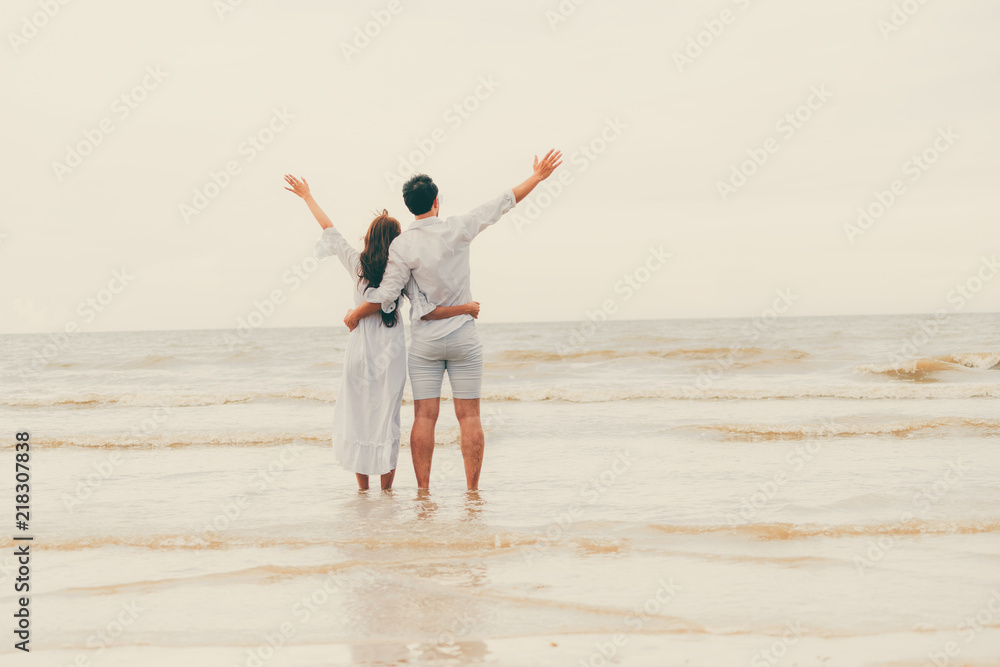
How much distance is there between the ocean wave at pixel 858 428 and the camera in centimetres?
783

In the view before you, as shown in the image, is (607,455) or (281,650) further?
(607,455)

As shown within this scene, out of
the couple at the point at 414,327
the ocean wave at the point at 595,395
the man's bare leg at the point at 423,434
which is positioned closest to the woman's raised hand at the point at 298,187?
the couple at the point at 414,327

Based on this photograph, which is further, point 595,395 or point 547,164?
point 595,395

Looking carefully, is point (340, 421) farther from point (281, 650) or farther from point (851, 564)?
point (851, 564)

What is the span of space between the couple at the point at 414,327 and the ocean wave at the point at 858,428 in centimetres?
375

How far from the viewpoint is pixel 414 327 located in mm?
5145

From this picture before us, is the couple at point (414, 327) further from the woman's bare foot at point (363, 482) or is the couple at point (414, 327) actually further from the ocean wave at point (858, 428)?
the ocean wave at point (858, 428)

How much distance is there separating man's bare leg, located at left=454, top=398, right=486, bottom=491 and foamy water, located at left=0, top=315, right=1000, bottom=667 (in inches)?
7.5

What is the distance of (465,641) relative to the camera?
2736 millimetres

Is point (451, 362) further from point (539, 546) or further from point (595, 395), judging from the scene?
point (595, 395)

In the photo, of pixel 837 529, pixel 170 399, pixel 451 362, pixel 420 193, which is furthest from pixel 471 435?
pixel 170 399

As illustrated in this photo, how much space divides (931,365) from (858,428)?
37.2ft

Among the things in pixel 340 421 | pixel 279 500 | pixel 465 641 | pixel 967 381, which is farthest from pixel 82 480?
pixel 967 381

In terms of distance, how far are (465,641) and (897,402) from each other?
10.2 meters
